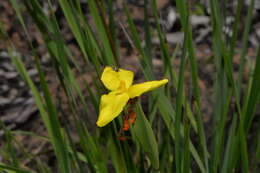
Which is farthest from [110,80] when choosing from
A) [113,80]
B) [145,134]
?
[145,134]

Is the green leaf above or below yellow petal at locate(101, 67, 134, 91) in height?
below

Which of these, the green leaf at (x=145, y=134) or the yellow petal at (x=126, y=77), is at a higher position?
the yellow petal at (x=126, y=77)

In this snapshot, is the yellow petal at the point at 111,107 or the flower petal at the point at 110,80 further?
the flower petal at the point at 110,80

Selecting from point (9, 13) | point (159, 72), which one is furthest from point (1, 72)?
point (159, 72)

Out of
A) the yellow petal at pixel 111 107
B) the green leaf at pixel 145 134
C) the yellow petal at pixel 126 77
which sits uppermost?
the yellow petal at pixel 126 77

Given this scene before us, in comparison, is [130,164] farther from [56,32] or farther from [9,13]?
[9,13]

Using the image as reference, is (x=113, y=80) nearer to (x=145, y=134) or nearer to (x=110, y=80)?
(x=110, y=80)

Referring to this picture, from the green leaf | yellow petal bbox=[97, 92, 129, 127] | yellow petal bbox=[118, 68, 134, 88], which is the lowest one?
the green leaf

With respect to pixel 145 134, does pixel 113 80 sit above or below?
above
